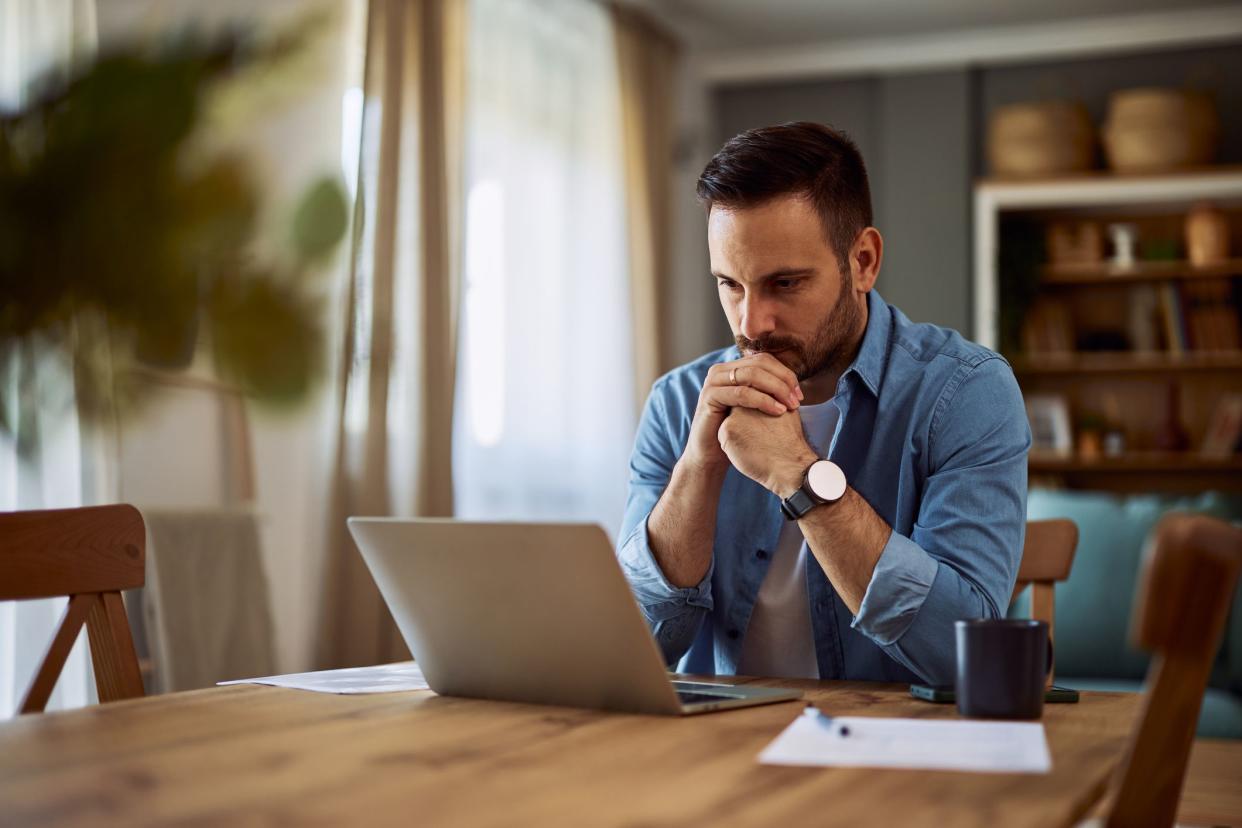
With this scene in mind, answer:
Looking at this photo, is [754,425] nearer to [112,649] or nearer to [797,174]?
[797,174]

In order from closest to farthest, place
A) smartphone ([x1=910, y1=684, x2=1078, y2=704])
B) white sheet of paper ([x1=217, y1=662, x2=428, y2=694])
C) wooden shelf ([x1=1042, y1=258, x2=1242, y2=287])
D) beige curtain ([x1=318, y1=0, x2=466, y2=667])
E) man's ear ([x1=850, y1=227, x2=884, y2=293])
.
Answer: smartphone ([x1=910, y1=684, x2=1078, y2=704])
white sheet of paper ([x1=217, y1=662, x2=428, y2=694])
man's ear ([x1=850, y1=227, x2=884, y2=293])
beige curtain ([x1=318, y1=0, x2=466, y2=667])
wooden shelf ([x1=1042, y1=258, x2=1242, y2=287])

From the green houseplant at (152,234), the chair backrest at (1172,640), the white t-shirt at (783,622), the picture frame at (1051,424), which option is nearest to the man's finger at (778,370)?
the white t-shirt at (783,622)

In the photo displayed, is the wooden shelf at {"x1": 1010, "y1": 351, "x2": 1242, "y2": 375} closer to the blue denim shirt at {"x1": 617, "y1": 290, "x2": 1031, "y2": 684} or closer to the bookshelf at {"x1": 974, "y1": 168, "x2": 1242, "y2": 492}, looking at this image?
the bookshelf at {"x1": 974, "y1": 168, "x2": 1242, "y2": 492}

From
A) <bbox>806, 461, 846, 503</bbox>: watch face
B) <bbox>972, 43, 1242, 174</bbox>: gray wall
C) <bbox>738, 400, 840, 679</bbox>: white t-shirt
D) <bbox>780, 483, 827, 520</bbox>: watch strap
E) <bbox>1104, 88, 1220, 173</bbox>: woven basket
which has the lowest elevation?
<bbox>738, 400, 840, 679</bbox>: white t-shirt

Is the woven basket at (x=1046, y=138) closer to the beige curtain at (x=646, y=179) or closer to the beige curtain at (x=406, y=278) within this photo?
the beige curtain at (x=646, y=179)

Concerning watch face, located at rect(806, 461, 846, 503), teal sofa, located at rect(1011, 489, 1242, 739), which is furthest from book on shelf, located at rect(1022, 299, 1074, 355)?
watch face, located at rect(806, 461, 846, 503)

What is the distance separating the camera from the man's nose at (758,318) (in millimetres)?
1635

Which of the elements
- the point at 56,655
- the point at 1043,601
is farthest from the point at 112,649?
the point at 1043,601

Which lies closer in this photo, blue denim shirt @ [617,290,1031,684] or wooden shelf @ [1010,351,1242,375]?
blue denim shirt @ [617,290,1031,684]

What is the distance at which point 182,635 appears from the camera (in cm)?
262

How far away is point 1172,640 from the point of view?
2.52 feet

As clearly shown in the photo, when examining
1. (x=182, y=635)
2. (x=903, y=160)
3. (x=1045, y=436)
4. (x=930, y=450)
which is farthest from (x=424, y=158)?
(x=1045, y=436)

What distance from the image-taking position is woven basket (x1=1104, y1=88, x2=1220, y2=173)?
5031mm

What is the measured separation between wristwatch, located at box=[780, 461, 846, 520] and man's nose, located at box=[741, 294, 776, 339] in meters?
0.31
